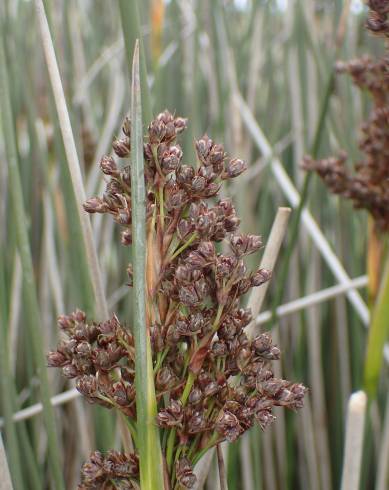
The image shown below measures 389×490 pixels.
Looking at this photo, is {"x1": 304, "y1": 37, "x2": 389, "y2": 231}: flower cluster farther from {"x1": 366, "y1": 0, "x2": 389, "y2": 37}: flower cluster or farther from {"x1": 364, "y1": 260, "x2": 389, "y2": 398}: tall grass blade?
{"x1": 366, "y1": 0, "x2": 389, "y2": 37}: flower cluster

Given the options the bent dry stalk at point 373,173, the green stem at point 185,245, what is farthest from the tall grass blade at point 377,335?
the green stem at point 185,245

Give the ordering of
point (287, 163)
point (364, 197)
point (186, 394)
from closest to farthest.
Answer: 1. point (186, 394)
2. point (364, 197)
3. point (287, 163)

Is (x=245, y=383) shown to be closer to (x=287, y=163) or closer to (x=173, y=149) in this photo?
(x=173, y=149)

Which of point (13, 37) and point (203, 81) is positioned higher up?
point (13, 37)

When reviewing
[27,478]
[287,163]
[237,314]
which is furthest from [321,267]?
[237,314]

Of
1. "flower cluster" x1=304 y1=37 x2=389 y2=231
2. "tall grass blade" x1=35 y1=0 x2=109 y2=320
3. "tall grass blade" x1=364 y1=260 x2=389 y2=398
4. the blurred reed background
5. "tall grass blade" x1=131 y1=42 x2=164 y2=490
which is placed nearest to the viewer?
"tall grass blade" x1=131 y1=42 x2=164 y2=490

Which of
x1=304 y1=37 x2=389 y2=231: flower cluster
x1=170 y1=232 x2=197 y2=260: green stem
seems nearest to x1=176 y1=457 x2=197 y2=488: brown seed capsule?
x1=170 y1=232 x2=197 y2=260: green stem
